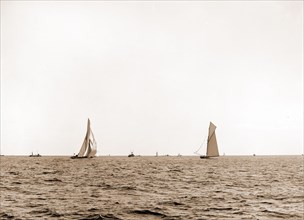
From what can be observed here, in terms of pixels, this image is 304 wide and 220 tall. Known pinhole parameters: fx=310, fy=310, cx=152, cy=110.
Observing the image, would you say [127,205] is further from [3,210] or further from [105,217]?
[3,210]

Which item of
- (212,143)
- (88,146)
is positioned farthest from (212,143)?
(88,146)

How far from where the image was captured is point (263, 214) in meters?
17.7

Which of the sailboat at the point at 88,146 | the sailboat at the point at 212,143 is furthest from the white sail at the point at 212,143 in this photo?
the sailboat at the point at 88,146

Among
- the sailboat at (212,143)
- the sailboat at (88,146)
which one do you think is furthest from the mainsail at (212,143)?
the sailboat at (88,146)

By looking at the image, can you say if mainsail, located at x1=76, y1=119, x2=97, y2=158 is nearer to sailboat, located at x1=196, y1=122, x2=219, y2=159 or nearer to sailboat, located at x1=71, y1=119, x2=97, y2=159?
sailboat, located at x1=71, y1=119, x2=97, y2=159

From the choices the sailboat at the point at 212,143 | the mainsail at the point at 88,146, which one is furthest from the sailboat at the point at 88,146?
the sailboat at the point at 212,143

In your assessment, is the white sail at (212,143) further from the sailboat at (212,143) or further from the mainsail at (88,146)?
the mainsail at (88,146)

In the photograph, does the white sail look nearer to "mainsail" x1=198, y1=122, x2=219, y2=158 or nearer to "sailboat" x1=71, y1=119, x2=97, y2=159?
"mainsail" x1=198, y1=122, x2=219, y2=158

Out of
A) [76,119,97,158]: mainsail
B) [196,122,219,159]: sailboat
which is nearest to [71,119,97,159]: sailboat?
[76,119,97,158]: mainsail

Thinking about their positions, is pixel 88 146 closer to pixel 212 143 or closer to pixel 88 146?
pixel 88 146

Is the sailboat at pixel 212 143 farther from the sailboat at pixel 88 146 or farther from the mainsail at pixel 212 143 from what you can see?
the sailboat at pixel 88 146

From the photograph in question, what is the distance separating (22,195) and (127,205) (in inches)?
376

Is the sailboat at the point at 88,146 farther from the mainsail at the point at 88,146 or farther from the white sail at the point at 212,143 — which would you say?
the white sail at the point at 212,143

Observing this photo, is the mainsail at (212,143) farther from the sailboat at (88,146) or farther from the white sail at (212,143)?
the sailboat at (88,146)
